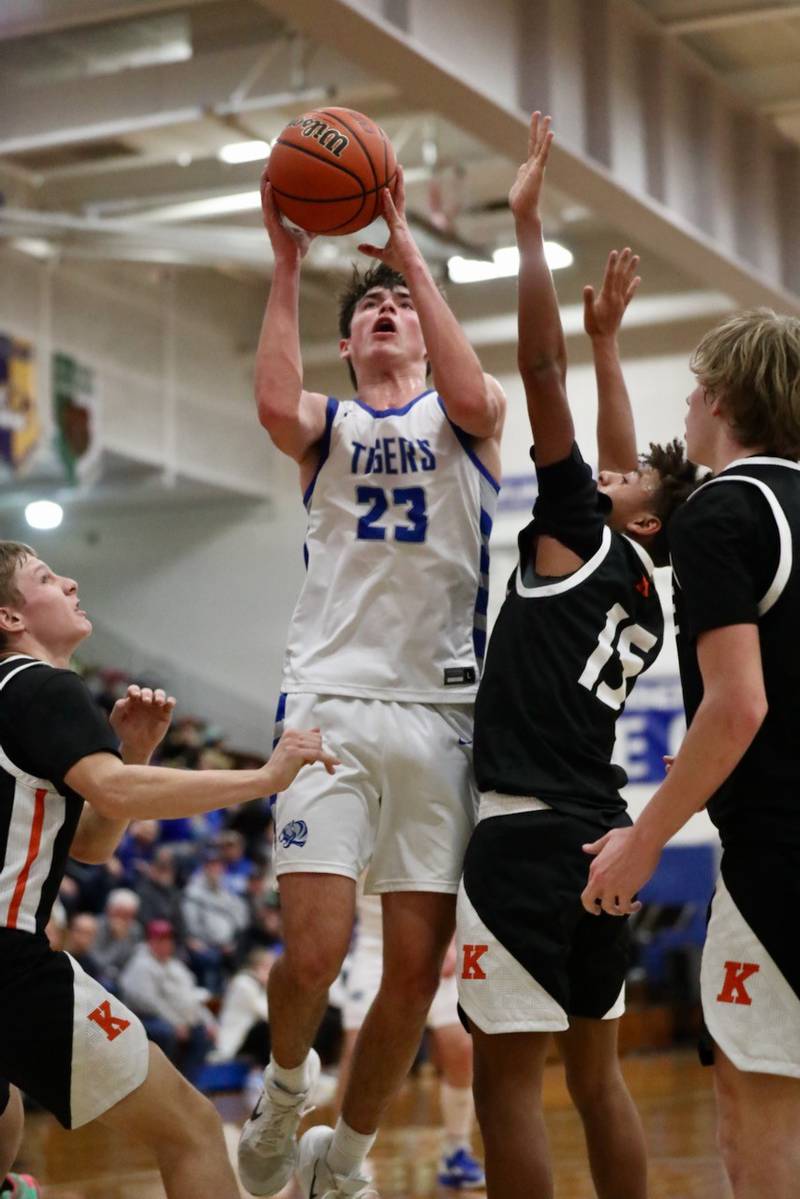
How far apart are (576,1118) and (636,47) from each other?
715 cm

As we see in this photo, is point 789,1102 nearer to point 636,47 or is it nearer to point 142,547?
point 636,47

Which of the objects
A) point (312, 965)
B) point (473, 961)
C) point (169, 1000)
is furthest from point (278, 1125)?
point (169, 1000)

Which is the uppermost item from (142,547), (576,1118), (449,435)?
(449,435)

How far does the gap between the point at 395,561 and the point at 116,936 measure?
827cm

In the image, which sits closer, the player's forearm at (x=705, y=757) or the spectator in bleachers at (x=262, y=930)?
the player's forearm at (x=705, y=757)

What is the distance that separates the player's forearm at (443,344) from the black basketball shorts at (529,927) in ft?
3.84

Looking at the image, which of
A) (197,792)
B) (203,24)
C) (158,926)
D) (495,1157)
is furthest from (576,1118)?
(203,24)

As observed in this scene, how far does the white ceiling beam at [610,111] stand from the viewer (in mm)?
8703

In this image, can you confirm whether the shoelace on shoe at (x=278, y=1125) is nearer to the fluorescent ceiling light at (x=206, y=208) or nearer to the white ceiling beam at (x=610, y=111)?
the white ceiling beam at (x=610, y=111)

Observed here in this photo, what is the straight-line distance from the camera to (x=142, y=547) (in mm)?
23125

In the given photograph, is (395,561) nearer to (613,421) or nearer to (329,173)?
(613,421)

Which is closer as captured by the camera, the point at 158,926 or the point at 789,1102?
the point at 789,1102

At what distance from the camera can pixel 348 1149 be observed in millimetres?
4562

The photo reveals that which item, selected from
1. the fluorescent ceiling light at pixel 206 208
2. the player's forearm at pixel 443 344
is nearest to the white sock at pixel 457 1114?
the player's forearm at pixel 443 344
